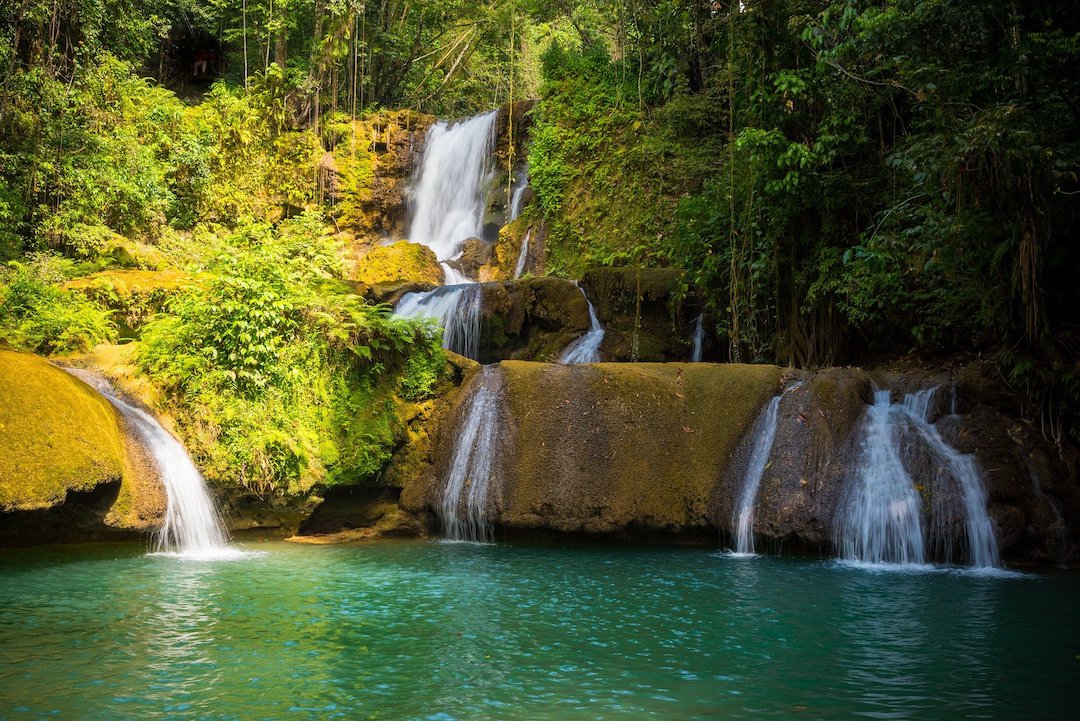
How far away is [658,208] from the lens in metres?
18.9

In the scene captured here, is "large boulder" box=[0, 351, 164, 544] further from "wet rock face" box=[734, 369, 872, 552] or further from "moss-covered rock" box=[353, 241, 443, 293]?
"moss-covered rock" box=[353, 241, 443, 293]

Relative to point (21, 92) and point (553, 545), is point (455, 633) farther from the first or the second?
point (21, 92)

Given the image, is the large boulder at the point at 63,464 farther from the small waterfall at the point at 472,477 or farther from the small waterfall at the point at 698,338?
the small waterfall at the point at 698,338

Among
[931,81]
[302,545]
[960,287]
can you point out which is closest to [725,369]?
[960,287]

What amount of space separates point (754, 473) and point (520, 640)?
4.93 m

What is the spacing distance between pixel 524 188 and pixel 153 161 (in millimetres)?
8580

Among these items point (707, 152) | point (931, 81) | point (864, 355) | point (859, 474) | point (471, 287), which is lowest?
point (859, 474)

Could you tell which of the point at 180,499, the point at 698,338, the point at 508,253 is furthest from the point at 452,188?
the point at 180,499

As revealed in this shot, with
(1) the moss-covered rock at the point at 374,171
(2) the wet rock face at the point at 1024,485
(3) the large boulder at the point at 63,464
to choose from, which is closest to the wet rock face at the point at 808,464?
(2) the wet rock face at the point at 1024,485

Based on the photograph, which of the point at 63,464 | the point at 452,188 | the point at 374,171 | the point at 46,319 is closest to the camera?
the point at 63,464

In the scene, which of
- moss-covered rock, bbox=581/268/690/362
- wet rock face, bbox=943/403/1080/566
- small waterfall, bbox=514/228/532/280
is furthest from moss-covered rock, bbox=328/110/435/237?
wet rock face, bbox=943/403/1080/566

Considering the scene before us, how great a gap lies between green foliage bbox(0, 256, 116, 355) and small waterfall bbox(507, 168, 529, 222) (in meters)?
11.2

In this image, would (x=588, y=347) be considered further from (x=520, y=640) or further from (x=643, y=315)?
(x=520, y=640)

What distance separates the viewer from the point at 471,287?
15.3 m
